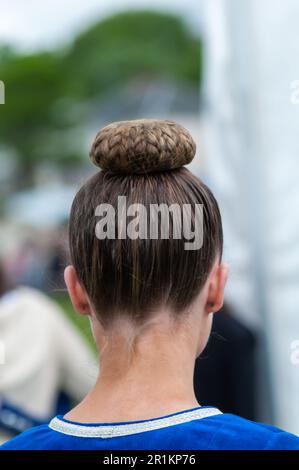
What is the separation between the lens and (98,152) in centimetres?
129

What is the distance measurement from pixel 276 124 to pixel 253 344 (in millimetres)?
964

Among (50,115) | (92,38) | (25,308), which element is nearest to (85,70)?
(92,38)

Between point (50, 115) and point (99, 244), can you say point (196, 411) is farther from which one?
point (50, 115)

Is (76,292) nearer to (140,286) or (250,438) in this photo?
(140,286)

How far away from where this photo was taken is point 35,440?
123 cm

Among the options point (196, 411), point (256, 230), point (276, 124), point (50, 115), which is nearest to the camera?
point (196, 411)

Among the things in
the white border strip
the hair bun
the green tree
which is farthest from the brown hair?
the green tree

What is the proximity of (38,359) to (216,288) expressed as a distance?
6.94 ft

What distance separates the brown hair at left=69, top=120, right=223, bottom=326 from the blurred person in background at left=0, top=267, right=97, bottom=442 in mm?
1966

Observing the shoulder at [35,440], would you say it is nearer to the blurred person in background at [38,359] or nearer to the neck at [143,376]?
the neck at [143,376]

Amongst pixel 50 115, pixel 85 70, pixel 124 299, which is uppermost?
pixel 85 70

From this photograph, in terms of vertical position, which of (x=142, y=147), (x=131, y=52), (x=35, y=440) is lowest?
(x=35, y=440)

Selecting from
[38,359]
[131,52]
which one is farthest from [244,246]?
[131,52]

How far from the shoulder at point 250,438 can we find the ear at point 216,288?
224mm
